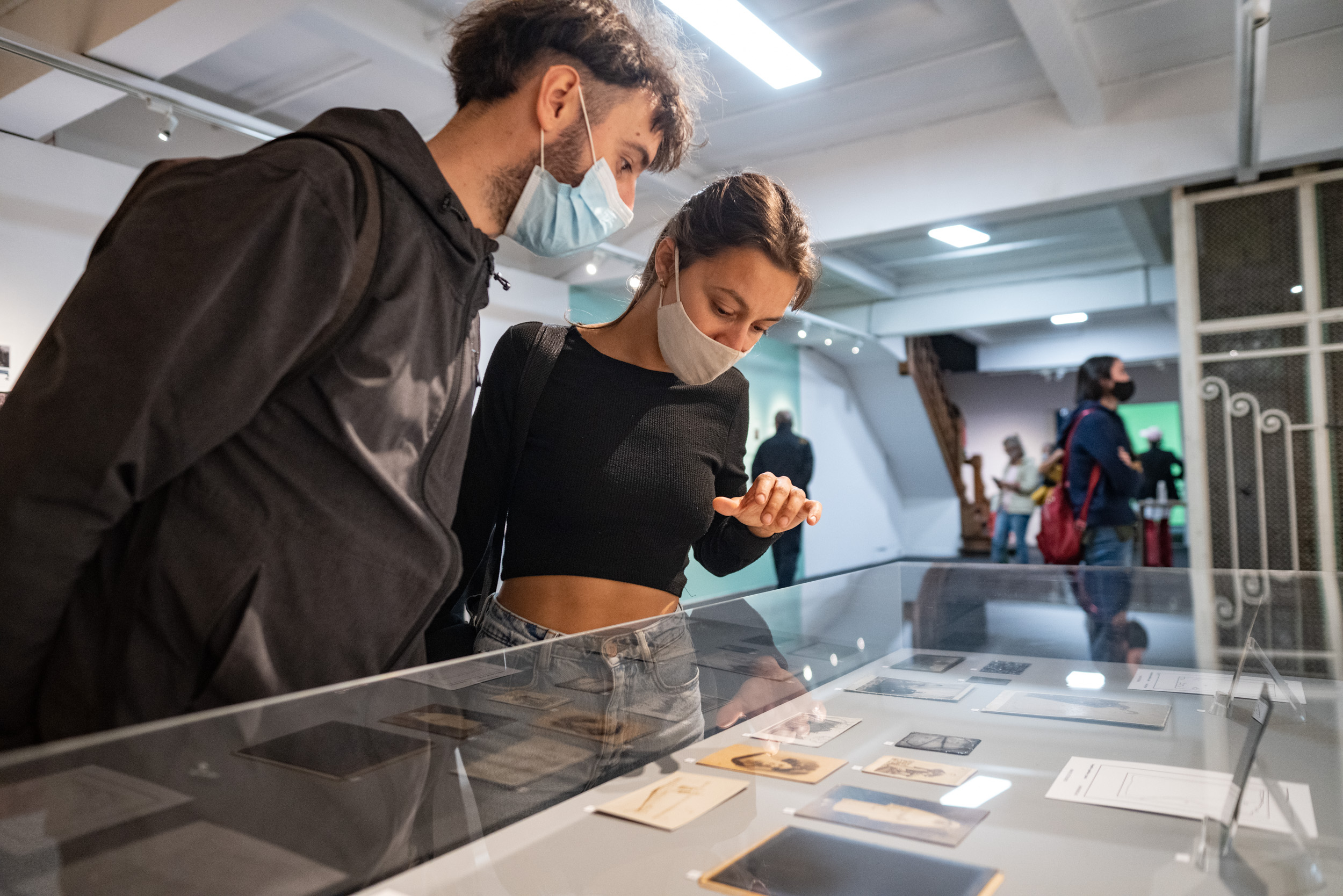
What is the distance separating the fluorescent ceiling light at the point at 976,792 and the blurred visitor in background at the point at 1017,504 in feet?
33.3

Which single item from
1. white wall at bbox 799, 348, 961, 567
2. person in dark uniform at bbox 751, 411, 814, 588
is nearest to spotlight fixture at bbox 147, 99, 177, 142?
person in dark uniform at bbox 751, 411, 814, 588

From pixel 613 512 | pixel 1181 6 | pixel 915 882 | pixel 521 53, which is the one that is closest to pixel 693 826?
pixel 915 882

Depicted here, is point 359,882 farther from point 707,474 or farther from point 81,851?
point 707,474

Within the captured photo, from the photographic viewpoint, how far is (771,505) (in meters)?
1.32

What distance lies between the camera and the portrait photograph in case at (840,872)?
0.59m

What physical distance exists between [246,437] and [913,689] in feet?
2.75

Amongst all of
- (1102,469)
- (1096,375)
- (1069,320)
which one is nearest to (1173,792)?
(1102,469)

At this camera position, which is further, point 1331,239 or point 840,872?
point 1331,239

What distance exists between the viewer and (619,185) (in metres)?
1.21

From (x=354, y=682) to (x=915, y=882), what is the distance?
0.48 metres

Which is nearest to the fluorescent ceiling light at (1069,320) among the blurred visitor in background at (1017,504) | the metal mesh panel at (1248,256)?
the blurred visitor in background at (1017,504)

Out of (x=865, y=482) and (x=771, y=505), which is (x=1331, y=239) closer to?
(x=771, y=505)

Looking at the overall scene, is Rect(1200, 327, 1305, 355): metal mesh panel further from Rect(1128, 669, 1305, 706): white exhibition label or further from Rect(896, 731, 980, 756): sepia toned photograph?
Rect(896, 731, 980, 756): sepia toned photograph

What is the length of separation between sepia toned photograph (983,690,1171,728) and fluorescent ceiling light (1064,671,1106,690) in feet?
0.17
